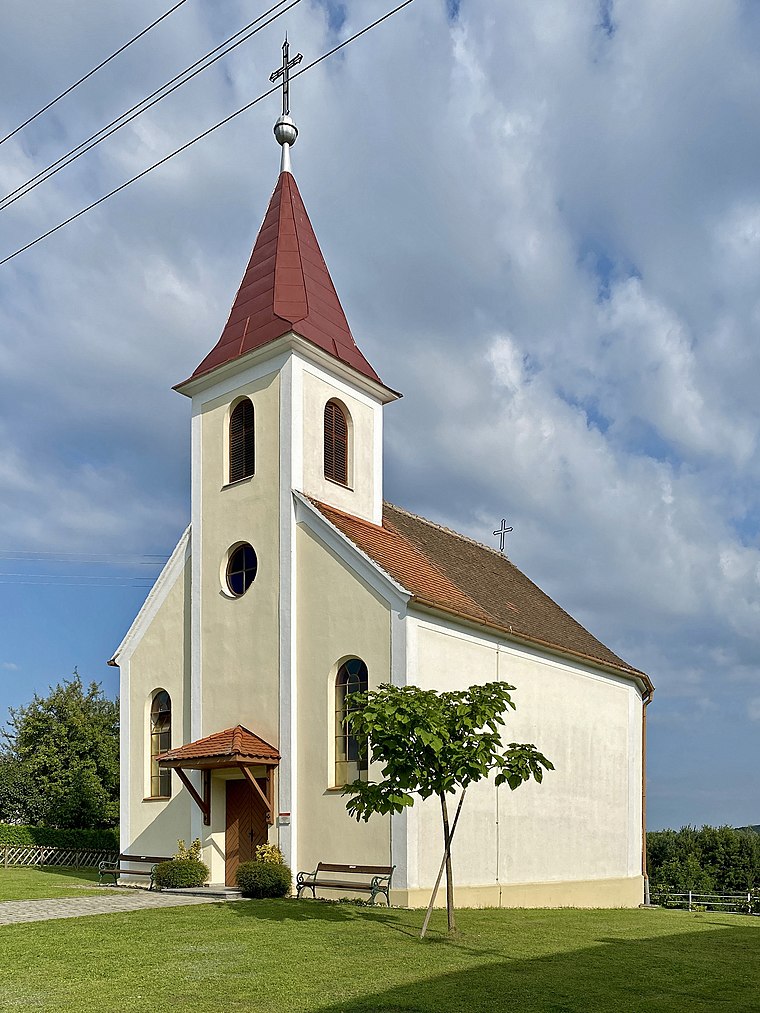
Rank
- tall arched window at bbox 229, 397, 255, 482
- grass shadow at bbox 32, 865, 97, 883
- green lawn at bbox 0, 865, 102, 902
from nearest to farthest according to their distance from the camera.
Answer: green lawn at bbox 0, 865, 102, 902
tall arched window at bbox 229, 397, 255, 482
grass shadow at bbox 32, 865, 97, 883

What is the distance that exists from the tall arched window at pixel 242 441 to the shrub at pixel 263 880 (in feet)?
28.7

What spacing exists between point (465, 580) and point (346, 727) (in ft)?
23.8

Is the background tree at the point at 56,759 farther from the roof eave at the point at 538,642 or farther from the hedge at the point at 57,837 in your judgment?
the roof eave at the point at 538,642

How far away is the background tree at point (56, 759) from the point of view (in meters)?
40.1

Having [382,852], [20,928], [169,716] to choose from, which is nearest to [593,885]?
[382,852]

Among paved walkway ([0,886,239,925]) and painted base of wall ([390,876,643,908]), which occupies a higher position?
paved walkway ([0,886,239,925])

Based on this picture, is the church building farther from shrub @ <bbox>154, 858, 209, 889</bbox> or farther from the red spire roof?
shrub @ <bbox>154, 858, 209, 889</bbox>

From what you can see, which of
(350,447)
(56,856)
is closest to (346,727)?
(350,447)

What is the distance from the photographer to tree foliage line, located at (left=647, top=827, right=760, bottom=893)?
2040 inches

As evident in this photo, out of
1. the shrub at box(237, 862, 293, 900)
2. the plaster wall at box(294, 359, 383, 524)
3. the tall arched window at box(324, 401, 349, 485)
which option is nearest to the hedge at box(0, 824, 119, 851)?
the shrub at box(237, 862, 293, 900)

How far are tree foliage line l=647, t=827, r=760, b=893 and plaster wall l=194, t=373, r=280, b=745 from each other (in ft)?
121

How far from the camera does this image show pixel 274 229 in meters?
25.6

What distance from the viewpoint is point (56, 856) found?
107 feet

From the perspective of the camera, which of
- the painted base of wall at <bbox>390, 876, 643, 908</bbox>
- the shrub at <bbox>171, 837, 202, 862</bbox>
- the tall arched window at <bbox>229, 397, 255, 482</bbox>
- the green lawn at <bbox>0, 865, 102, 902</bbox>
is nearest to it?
the painted base of wall at <bbox>390, 876, 643, 908</bbox>
